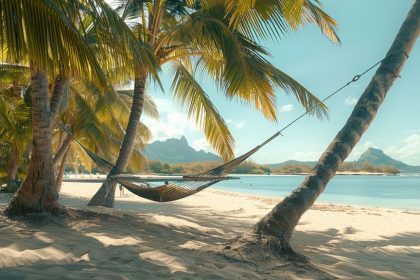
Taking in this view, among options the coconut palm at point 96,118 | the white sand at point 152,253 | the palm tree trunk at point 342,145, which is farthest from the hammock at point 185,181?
the coconut palm at point 96,118

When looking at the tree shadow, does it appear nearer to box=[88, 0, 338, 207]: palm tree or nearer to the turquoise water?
box=[88, 0, 338, 207]: palm tree

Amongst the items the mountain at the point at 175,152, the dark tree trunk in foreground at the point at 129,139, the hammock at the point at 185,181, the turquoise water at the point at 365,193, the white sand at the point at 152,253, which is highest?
the mountain at the point at 175,152

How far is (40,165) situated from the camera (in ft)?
11.6

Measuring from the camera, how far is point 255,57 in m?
4.50

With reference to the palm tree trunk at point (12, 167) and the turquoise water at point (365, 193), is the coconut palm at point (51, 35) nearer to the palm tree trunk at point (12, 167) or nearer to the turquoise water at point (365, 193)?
the palm tree trunk at point (12, 167)

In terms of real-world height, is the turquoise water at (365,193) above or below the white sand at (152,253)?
below

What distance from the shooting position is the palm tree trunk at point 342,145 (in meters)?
2.76

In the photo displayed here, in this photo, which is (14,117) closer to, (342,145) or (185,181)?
(185,181)

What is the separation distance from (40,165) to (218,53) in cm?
247

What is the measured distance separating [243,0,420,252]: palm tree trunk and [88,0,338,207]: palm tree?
3.04 ft

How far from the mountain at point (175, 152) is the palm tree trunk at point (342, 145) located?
96748 millimetres

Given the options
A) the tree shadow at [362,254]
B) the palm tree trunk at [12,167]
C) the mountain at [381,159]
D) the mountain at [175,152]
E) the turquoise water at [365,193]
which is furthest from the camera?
the mountain at [175,152]

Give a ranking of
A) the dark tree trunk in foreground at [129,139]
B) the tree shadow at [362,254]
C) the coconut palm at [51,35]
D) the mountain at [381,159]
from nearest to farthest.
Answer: the coconut palm at [51,35] → the tree shadow at [362,254] → the dark tree trunk in foreground at [129,139] → the mountain at [381,159]

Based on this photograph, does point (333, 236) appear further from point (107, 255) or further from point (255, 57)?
point (107, 255)
